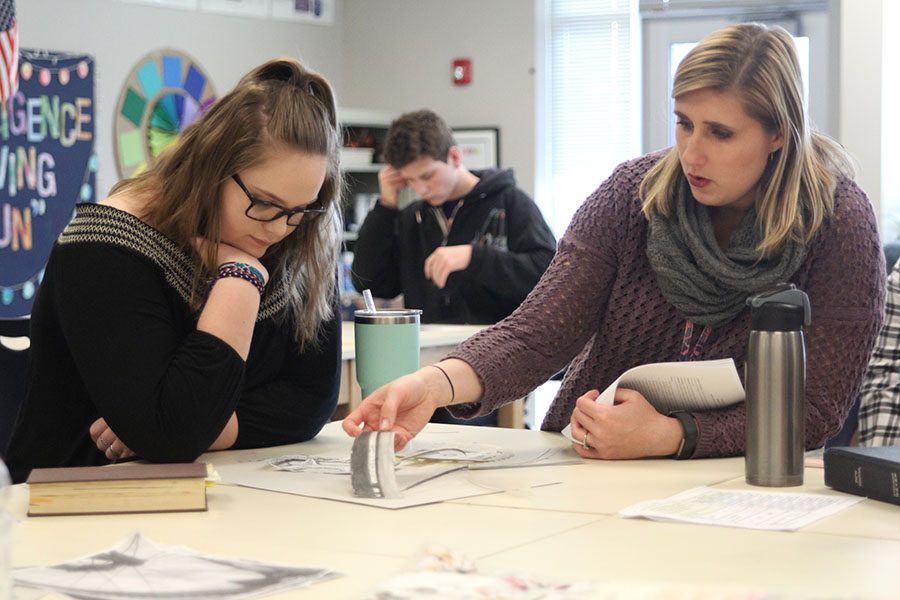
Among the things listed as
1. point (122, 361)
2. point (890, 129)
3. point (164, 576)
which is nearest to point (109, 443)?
point (122, 361)

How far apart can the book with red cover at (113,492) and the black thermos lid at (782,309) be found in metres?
0.68

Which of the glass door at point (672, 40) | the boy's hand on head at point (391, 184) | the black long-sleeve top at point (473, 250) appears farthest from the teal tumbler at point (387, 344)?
the glass door at point (672, 40)

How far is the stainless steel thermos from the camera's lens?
4.52 feet

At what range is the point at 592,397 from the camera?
1636mm

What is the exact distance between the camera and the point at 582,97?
19.8 ft

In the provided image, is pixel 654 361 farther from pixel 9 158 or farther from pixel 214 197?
pixel 9 158

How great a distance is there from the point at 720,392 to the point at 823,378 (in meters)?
0.15

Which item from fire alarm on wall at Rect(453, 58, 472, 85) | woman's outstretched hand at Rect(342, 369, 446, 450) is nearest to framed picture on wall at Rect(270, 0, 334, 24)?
fire alarm on wall at Rect(453, 58, 472, 85)

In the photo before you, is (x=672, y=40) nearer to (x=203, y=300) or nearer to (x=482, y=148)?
(x=482, y=148)

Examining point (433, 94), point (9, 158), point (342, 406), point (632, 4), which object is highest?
point (632, 4)

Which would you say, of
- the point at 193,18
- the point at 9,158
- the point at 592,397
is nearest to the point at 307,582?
the point at 592,397

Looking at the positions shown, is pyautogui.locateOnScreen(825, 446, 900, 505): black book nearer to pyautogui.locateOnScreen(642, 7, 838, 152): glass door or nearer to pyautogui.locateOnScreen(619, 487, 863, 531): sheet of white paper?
pyautogui.locateOnScreen(619, 487, 863, 531): sheet of white paper

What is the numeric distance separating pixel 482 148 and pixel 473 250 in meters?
2.47

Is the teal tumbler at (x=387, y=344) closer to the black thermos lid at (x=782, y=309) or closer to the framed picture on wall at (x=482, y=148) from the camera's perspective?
the black thermos lid at (x=782, y=309)
